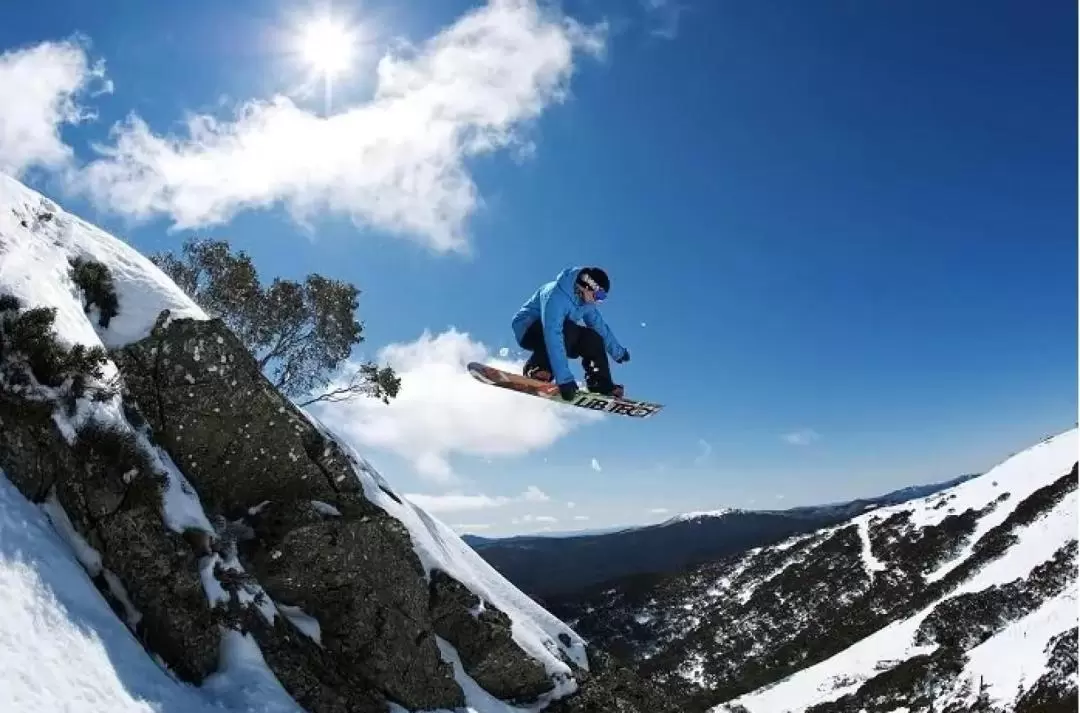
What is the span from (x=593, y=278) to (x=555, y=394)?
3.64m

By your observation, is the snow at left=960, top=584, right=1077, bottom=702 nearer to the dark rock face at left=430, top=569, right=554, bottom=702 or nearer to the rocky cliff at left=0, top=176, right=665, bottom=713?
the rocky cliff at left=0, top=176, right=665, bottom=713

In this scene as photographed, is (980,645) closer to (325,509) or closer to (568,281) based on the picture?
(568,281)

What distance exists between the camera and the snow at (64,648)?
24.1 feet

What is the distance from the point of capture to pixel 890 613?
87812 mm

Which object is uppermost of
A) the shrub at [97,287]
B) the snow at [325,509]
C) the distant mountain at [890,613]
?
the shrub at [97,287]

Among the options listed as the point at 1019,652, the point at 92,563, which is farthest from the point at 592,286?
the point at 1019,652

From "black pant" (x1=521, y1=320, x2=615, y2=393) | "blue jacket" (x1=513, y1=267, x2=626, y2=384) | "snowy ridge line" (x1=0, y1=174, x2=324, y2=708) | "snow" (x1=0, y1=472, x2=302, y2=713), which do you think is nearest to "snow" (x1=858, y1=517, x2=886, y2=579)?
"black pant" (x1=521, y1=320, x2=615, y2=393)

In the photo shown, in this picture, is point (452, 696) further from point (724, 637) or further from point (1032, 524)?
point (1032, 524)

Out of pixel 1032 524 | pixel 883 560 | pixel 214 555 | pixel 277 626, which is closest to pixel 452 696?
pixel 277 626

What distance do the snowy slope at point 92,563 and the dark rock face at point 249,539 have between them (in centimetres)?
32

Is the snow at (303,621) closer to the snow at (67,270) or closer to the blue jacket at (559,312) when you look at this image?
the snow at (67,270)

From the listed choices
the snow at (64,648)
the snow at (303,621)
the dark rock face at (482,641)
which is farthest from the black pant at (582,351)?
the snow at (64,648)

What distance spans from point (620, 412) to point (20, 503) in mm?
12704

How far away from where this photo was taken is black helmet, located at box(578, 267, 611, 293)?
582 inches
